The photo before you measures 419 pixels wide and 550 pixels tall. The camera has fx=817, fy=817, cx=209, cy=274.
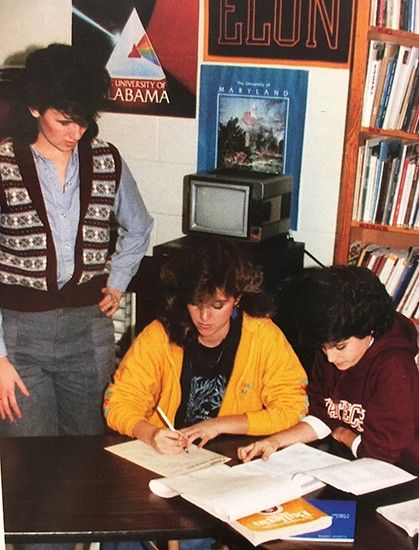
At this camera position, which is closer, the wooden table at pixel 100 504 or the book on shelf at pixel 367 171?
the wooden table at pixel 100 504

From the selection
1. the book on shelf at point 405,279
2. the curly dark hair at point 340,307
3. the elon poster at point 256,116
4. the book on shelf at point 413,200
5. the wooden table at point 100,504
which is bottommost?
the wooden table at point 100,504

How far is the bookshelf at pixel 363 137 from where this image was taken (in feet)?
7.58

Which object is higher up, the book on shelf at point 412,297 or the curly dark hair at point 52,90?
the curly dark hair at point 52,90

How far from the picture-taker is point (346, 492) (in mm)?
1484

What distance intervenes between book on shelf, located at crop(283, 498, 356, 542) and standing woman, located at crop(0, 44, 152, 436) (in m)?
0.76

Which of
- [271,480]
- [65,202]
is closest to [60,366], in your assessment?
[65,202]

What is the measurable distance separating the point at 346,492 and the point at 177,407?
53 cm

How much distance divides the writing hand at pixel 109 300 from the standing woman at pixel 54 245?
0.02 metres

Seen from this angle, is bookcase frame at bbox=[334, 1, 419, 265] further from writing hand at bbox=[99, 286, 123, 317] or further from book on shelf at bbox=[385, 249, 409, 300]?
writing hand at bbox=[99, 286, 123, 317]

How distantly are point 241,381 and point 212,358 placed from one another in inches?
3.5

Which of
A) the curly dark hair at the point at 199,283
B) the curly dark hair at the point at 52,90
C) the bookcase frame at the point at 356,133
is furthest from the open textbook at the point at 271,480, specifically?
the bookcase frame at the point at 356,133

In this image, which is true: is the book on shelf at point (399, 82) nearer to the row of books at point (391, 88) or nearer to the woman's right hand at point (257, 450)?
the row of books at point (391, 88)

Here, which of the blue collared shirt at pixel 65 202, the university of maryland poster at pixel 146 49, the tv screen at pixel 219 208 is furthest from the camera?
the university of maryland poster at pixel 146 49

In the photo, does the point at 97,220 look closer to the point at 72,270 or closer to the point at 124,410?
the point at 72,270
